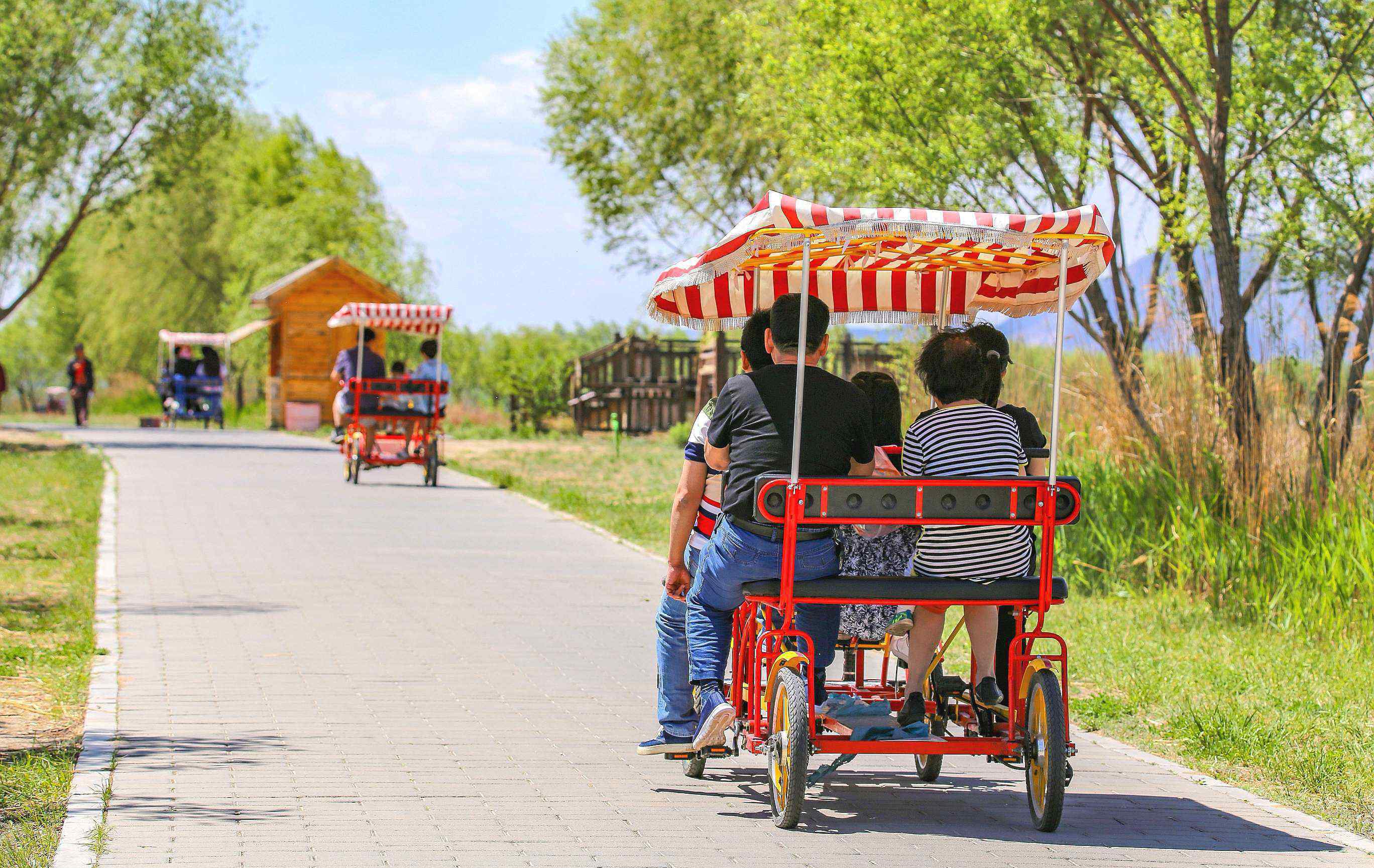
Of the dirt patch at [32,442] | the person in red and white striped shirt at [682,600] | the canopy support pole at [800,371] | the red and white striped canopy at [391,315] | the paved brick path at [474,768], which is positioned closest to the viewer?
the paved brick path at [474,768]

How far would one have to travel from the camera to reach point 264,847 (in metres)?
5.59

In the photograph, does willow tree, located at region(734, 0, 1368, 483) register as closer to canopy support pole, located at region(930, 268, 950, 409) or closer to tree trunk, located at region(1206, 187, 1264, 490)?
tree trunk, located at region(1206, 187, 1264, 490)

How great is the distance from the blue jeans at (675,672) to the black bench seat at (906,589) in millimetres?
598

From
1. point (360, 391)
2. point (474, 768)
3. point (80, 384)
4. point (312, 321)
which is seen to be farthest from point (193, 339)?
point (474, 768)

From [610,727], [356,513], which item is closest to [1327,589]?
[610,727]

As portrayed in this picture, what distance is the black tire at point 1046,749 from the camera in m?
5.92

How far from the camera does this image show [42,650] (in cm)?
938

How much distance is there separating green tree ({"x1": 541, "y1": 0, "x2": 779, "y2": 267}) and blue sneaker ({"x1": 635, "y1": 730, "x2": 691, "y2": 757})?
2909 centimetres

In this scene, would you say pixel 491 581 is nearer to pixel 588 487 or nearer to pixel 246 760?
pixel 246 760

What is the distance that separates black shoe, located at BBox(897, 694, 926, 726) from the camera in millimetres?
6348

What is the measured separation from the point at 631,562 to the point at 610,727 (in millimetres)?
6686

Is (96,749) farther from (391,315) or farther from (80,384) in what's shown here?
(80,384)

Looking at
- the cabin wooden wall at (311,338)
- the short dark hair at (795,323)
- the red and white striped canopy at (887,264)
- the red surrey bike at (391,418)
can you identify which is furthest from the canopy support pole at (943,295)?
the cabin wooden wall at (311,338)

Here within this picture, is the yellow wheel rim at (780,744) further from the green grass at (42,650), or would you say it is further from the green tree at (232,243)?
the green tree at (232,243)
